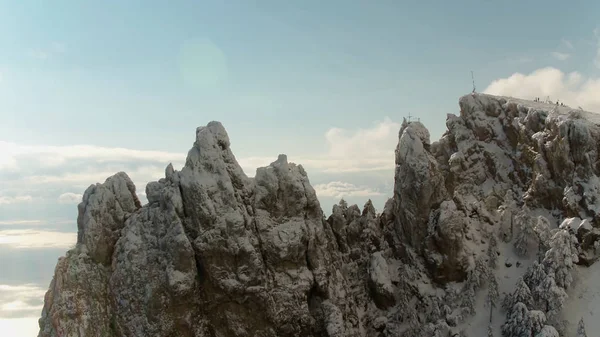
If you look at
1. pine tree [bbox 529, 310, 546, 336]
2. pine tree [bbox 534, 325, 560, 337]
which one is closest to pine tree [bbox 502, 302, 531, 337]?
pine tree [bbox 529, 310, 546, 336]

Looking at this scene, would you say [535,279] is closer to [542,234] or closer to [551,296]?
[551,296]

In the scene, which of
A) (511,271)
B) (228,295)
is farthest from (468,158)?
(228,295)

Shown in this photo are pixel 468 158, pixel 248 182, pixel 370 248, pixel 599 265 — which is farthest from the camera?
pixel 468 158

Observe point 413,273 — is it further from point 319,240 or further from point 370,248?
point 319,240

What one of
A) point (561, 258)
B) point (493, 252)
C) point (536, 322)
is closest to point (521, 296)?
point (536, 322)

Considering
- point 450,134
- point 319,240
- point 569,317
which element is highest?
point 450,134
